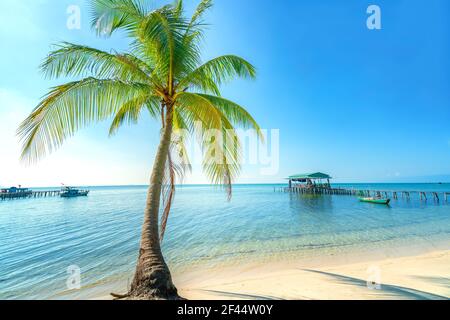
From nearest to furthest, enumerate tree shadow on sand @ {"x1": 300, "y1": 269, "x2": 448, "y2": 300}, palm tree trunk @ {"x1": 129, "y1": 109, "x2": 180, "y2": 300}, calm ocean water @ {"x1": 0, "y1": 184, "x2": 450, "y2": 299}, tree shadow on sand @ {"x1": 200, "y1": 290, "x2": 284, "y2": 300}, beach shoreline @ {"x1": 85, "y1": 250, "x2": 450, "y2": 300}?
1. palm tree trunk @ {"x1": 129, "y1": 109, "x2": 180, "y2": 300}
2. tree shadow on sand @ {"x1": 300, "y1": 269, "x2": 448, "y2": 300}
3. tree shadow on sand @ {"x1": 200, "y1": 290, "x2": 284, "y2": 300}
4. beach shoreline @ {"x1": 85, "y1": 250, "x2": 450, "y2": 300}
5. calm ocean water @ {"x1": 0, "y1": 184, "x2": 450, "y2": 299}

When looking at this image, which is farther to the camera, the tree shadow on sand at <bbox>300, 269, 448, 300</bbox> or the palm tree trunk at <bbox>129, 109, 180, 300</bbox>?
the tree shadow on sand at <bbox>300, 269, 448, 300</bbox>

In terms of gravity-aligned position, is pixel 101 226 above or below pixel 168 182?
below

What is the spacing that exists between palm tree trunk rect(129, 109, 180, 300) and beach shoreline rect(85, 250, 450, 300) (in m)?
1.89

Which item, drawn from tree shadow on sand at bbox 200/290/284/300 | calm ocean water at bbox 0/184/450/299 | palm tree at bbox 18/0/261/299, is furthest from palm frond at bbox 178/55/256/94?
calm ocean water at bbox 0/184/450/299

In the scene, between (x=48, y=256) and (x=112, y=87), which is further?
(x=48, y=256)

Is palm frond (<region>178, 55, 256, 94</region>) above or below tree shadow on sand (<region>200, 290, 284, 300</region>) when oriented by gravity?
above

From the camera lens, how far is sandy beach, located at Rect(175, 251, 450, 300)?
541 cm

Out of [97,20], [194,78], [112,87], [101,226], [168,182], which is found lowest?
[101,226]

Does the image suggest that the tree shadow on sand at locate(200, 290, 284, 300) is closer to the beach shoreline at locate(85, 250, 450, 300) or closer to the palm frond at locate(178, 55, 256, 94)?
the beach shoreline at locate(85, 250, 450, 300)

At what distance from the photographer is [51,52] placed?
436 centimetres

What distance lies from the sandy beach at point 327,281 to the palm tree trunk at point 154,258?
76.6 inches

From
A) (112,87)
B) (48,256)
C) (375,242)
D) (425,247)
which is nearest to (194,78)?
(112,87)
